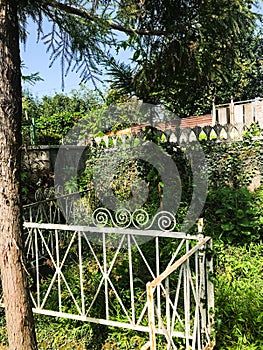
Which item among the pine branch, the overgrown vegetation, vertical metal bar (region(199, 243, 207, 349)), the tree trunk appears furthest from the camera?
the overgrown vegetation

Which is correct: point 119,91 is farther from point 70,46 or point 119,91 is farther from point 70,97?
point 70,97

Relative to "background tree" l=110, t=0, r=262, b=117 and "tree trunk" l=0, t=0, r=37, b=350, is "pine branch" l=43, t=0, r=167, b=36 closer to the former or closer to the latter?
"background tree" l=110, t=0, r=262, b=117

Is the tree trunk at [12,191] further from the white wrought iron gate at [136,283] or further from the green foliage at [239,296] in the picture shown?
the green foliage at [239,296]

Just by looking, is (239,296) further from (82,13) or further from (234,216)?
(82,13)

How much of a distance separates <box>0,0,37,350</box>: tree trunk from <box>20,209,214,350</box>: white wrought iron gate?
452 mm

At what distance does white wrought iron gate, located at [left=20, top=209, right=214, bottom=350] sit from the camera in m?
1.84

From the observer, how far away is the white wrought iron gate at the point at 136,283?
6.03ft

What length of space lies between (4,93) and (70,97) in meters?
15.2

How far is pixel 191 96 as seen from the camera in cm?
385

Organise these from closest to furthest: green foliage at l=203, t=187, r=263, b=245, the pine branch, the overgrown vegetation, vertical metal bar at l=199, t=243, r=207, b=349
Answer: vertical metal bar at l=199, t=243, r=207, b=349
the pine branch
the overgrown vegetation
green foliage at l=203, t=187, r=263, b=245

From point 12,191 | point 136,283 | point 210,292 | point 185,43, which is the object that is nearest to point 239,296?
point 210,292

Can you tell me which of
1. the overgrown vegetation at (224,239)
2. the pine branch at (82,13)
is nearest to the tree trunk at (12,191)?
the pine branch at (82,13)

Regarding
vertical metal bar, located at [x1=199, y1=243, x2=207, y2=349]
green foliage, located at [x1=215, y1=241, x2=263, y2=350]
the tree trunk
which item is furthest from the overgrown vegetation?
the tree trunk

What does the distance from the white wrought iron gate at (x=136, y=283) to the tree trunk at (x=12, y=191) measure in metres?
0.45
